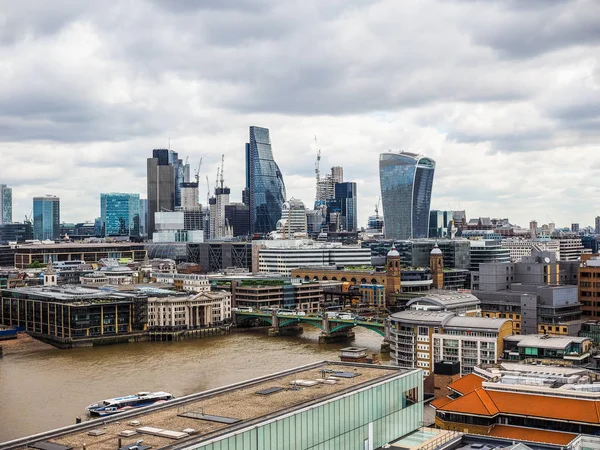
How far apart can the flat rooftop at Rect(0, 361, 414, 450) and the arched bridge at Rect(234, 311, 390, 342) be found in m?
40.8

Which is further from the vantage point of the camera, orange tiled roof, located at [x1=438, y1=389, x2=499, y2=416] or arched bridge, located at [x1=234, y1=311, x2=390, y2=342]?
arched bridge, located at [x1=234, y1=311, x2=390, y2=342]

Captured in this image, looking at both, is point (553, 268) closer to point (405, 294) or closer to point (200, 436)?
point (405, 294)

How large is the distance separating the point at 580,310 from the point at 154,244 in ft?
391

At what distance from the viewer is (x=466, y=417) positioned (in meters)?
32.9

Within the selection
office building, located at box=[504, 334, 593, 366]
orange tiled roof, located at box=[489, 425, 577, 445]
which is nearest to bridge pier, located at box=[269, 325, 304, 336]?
office building, located at box=[504, 334, 593, 366]

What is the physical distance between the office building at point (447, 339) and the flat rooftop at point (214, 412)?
19859mm

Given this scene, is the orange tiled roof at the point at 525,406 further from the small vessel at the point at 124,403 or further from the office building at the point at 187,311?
the office building at the point at 187,311

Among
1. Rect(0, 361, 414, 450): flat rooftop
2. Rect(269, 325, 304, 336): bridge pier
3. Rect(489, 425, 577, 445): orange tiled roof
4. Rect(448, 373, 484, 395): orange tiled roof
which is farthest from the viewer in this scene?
Rect(269, 325, 304, 336): bridge pier

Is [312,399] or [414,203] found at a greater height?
[414,203]

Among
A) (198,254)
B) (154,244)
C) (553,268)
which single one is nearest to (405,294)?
(553,268)

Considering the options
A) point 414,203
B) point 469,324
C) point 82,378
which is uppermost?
point 414,203

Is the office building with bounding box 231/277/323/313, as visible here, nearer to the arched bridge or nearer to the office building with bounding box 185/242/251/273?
the arched bridge

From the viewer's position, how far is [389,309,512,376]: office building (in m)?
48.0

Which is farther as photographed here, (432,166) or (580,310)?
(432,166)
